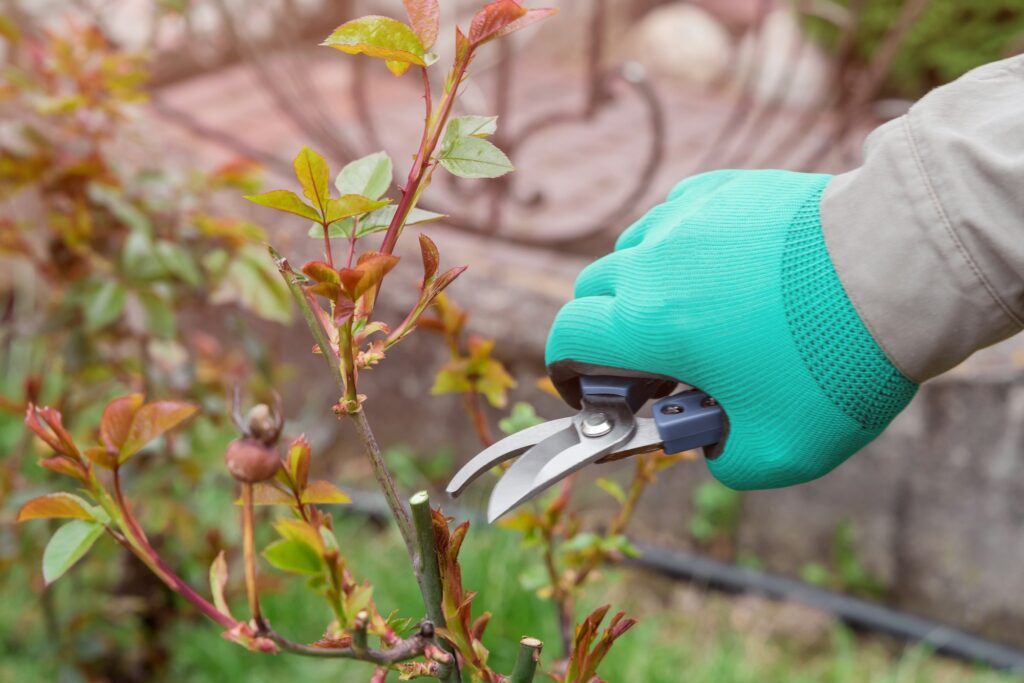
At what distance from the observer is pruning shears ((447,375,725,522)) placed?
0.75 metres

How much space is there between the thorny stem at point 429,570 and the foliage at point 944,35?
390cm

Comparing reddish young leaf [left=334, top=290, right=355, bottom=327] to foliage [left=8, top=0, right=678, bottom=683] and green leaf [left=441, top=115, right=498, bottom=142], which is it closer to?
foliage [left=8, top=0, right=678, bottom=683]

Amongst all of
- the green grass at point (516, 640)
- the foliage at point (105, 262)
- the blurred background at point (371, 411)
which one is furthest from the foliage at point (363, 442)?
the green grass at point (516, 640)

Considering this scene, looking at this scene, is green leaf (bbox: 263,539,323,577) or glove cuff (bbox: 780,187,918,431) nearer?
green leaf (bbox: 263,539,323,577)

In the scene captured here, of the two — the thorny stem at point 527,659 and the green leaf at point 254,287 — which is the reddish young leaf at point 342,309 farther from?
the green leaf at point 254,287

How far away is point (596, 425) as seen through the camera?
0.81 meters

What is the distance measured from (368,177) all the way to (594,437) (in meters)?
0.28

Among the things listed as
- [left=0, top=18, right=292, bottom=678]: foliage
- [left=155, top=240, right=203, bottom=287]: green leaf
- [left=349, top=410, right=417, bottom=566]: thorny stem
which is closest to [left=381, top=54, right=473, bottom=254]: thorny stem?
[left=349, top=410, right=417, bottom=566]: thorny stem

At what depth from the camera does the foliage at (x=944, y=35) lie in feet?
12.9

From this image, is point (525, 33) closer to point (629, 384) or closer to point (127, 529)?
point (629, 384)

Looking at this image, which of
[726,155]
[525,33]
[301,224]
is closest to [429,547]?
[301,224]

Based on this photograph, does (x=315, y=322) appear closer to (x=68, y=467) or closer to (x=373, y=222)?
(x=373, y=222)

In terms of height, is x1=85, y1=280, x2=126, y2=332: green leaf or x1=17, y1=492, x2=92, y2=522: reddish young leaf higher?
x1=17, y1=492, x2=92, y2=522: reddish young leaf

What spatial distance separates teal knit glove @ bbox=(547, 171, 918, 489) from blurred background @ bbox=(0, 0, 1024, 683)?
0.30 meters
